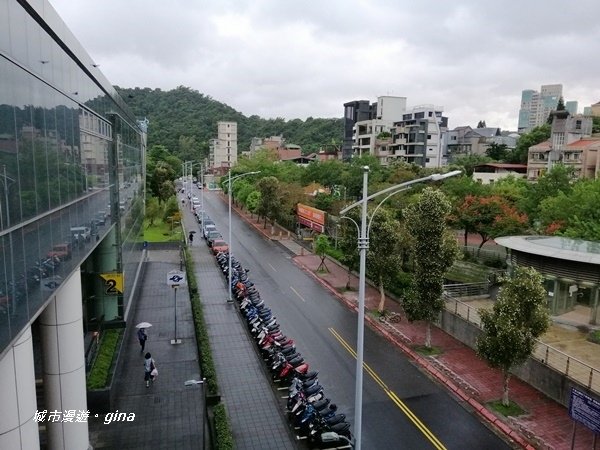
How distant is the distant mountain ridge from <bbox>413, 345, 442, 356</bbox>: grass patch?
328ft

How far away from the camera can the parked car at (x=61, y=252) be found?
28.6 feet

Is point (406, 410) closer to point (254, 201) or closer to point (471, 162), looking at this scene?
point (254, 201)

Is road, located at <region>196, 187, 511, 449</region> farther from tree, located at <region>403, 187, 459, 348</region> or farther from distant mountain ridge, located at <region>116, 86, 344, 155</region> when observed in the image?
distant mountain ridge, located at <region>116, 86, 344, 155</region>

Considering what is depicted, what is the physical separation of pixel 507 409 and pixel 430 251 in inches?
230

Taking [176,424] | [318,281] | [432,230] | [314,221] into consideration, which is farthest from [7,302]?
[314,221]

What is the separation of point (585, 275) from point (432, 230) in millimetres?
7061

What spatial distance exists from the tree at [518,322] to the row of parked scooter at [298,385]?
4930 millimetres

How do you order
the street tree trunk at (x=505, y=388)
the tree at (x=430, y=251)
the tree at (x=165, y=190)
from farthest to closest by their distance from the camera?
the tree at (x=165, y=190) → the tree at (x=430, y=251) → the street tree trunk at (x=505, y=388)

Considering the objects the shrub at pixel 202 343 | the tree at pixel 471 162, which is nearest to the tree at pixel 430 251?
the shrub at pixel 202 343

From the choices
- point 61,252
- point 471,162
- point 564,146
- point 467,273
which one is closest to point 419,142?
point 471,162

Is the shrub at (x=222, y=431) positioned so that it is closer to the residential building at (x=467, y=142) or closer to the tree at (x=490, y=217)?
the tree at (x=490, y=217)

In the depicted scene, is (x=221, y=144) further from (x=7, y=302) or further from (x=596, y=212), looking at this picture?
(x=7, y=302)

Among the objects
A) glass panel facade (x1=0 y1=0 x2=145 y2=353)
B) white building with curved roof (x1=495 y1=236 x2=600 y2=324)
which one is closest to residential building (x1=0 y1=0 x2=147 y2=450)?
glass panel facade (x1=0 y1=0 x2=145 y2=353)

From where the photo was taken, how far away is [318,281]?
96.0ft
